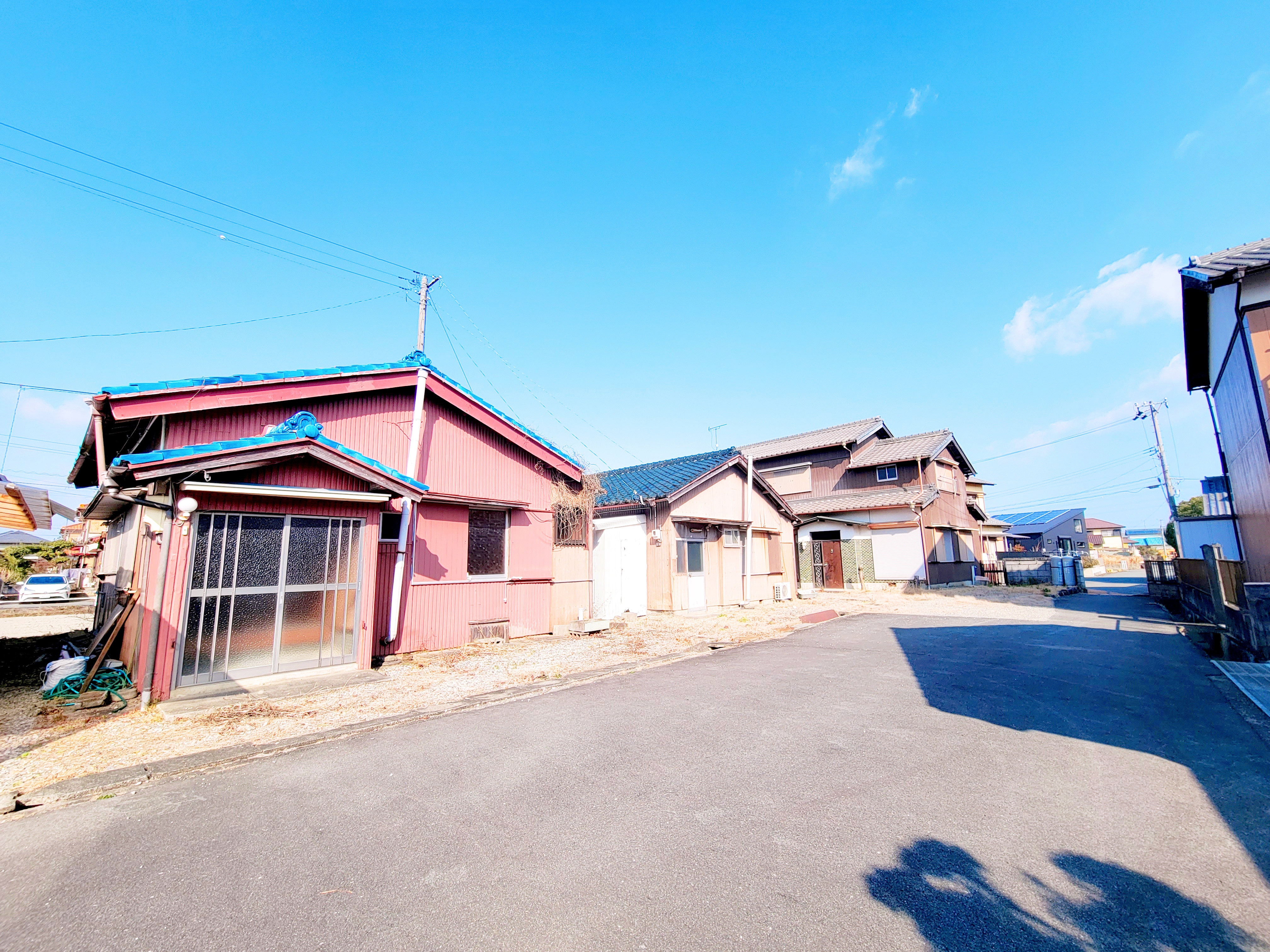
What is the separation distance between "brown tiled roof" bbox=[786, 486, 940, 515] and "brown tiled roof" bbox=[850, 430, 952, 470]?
52.1 inches

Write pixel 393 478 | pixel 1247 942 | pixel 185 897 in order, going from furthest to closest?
pixel 393 478, pixel 185 897, pixel 1247 942

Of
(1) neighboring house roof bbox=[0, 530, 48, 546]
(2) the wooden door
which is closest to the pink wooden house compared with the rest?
(2) the wooden door

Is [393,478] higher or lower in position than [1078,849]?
higher

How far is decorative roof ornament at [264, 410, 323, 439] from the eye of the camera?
25.0ft

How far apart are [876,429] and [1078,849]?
28436 millimetres

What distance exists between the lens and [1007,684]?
7219 mm

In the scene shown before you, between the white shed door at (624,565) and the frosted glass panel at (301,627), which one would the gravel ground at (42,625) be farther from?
the white shed door at (624,565)

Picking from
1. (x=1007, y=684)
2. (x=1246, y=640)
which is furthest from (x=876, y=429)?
(x=1007, y=684)

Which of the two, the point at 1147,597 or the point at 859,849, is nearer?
the point at 859,849

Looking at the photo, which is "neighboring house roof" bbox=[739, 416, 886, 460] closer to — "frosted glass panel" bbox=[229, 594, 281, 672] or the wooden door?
the wooden door

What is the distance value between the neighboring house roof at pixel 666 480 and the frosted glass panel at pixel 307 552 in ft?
22.2

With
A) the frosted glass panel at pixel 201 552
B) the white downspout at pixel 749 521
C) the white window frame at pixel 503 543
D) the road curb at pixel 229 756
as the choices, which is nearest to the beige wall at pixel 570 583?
the white window frame at pixel 503 543

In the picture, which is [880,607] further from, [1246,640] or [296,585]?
[296,585]

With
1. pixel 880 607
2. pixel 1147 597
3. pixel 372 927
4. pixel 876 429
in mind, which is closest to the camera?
pixel 372 927
